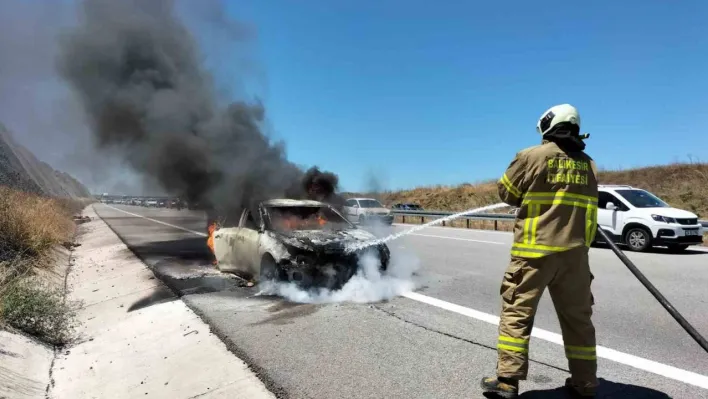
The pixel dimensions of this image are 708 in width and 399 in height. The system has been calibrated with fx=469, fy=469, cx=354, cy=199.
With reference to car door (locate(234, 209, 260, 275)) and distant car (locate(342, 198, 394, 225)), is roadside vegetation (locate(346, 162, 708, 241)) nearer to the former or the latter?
distant car (locate(342, 198, 394, 225))

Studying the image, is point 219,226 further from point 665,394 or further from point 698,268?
point 698,268

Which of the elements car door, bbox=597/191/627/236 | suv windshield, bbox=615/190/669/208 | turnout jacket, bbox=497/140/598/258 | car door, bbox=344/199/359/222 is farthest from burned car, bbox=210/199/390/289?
car door, bbox=344/199/359/222

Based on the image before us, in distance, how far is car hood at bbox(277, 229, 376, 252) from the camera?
20.4 feet

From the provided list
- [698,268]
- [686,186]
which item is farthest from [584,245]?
[686,186]

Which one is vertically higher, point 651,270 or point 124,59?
point 124,59

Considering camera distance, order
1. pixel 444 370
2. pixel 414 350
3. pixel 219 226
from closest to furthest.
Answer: pixel 444 370 → pixel 414 350 → pixel 219 226

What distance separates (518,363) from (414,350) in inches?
52.4

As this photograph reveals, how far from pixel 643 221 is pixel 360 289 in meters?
8.66

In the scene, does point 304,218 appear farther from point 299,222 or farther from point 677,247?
point 677,247

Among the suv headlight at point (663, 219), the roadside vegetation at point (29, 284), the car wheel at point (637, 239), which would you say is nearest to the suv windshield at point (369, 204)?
the car wheel at point (637, 239)

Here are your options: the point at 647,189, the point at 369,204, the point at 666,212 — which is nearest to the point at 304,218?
the point at 666,212

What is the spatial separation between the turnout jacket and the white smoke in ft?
11.0

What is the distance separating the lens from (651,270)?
8.53m

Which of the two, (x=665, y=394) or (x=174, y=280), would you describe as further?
(x=174, y=280)
